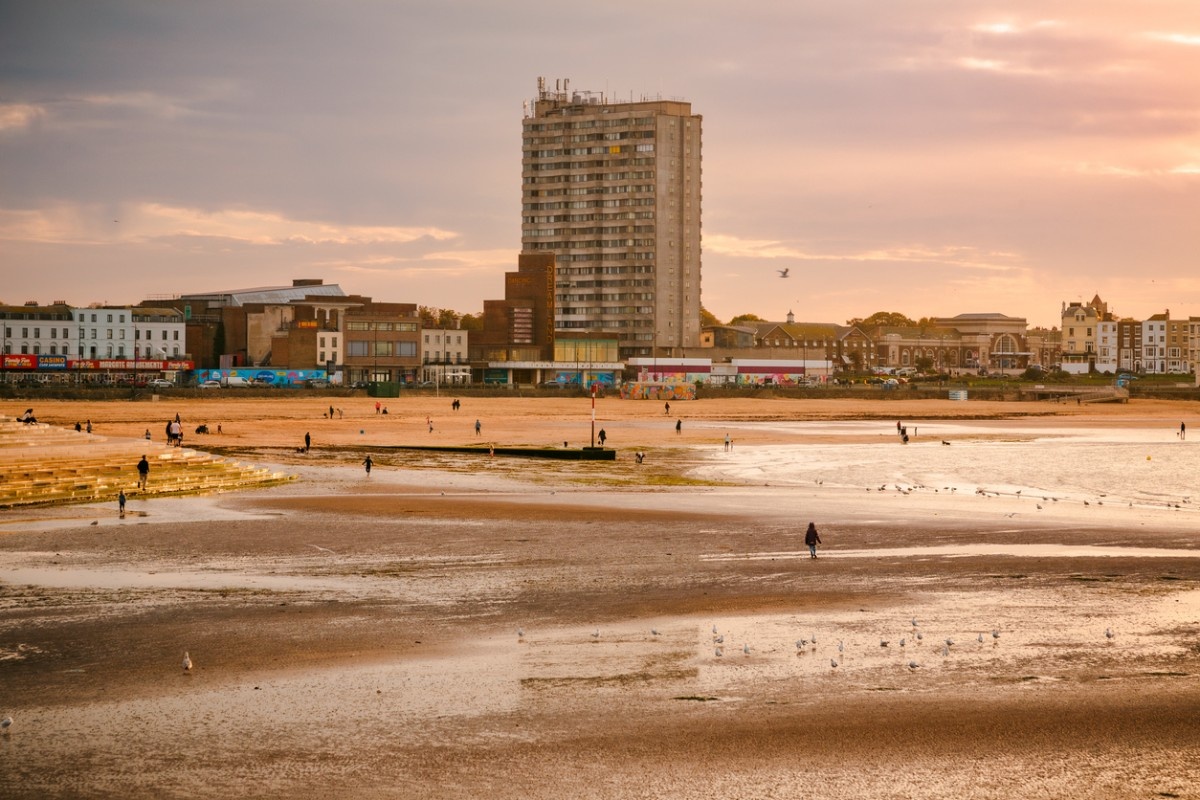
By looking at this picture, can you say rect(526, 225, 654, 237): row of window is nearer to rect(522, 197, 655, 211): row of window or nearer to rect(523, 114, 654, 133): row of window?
rect(522, 197, 655, 211): row of window

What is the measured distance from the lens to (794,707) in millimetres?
16344

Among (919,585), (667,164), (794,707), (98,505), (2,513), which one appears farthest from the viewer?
(667,164)

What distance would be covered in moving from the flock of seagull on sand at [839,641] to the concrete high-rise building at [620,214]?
543 ft

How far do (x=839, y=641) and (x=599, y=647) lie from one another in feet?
14.1

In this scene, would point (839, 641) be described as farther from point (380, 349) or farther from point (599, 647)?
point (380, 349)

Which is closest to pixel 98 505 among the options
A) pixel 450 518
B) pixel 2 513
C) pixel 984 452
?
pixel 2 513

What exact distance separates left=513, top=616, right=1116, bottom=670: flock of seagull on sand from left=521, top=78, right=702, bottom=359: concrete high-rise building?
6520 inches

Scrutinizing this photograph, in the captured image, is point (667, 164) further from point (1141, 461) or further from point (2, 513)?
point (2, 513)

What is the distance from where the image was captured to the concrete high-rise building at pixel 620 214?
614ft

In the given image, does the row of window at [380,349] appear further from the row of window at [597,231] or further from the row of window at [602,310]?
the row of window at [597,231]

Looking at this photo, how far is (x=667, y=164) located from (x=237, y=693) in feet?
582

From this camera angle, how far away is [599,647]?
64.0 ft

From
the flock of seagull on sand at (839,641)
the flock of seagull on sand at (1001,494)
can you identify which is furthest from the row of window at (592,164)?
the flock of seagull on sand at (839,641)

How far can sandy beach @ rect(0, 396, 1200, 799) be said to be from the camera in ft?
46.0
